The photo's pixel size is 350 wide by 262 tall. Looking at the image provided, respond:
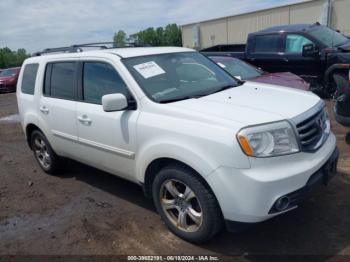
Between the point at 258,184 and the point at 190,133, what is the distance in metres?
0.69

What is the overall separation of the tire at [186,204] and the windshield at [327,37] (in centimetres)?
712

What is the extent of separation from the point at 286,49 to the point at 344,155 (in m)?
5.02

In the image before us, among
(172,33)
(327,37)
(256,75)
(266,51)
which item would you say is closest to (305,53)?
(327,37)

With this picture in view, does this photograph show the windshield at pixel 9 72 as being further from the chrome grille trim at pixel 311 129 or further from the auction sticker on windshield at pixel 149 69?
the chrome grille trim at pixel 311 129

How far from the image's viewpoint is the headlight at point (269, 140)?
9.07ft

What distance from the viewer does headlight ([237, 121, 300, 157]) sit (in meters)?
2.77

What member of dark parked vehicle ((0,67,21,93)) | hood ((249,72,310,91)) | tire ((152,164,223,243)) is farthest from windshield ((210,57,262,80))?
dark parked vehicle ((0,67,21,93))

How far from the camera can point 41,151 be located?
17.8 ft

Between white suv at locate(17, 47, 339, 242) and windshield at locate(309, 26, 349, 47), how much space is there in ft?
18.4

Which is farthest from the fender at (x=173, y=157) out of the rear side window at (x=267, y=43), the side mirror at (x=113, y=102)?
the rear side window at (x=267, y=43)

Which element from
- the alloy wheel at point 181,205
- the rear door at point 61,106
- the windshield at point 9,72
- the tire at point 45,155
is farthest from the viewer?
the windshield at point 9,72

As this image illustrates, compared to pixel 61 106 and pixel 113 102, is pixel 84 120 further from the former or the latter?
pixel 113 102

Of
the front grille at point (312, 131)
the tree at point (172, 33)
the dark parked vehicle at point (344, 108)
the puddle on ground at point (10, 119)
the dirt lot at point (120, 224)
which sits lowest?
the puddle on ground at point (10, 119)

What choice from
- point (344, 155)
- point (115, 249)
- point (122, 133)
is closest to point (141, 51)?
point (122, 133)
